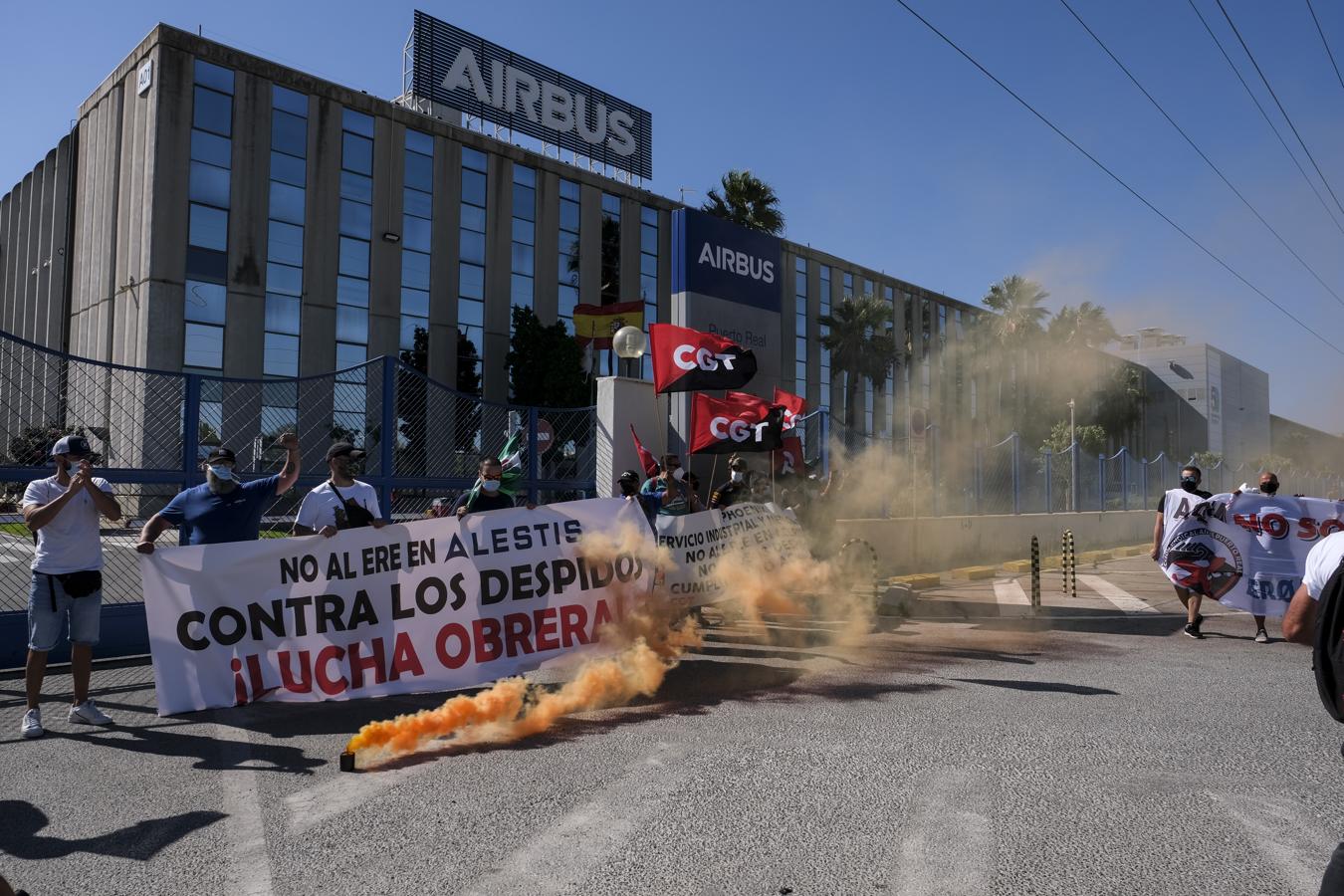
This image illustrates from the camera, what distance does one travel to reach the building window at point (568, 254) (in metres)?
39.3

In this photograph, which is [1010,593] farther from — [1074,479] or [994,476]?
[1074,479]

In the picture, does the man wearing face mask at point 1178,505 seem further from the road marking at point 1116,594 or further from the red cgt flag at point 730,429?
the red cgt flag at point 730,429

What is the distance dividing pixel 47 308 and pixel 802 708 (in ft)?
133


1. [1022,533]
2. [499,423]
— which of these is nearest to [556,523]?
[499,423]

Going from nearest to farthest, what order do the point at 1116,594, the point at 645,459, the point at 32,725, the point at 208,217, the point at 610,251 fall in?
1. the point at 32,725
2. the point at 645,459
3. the point at 1116,594
4. the point at 208,217
5. the point at 610,251

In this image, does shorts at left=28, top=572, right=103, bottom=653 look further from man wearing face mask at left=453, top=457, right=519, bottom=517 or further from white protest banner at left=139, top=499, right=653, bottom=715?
man wearing face mask at left=453, top=457, right=519, bottom=517

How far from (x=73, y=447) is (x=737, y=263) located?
11.2 meters

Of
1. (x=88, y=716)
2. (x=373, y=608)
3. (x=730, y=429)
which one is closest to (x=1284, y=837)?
(x=373, y=608)

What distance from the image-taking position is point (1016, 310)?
5812 centimetres

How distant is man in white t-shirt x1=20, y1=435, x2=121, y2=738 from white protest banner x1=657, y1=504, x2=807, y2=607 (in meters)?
4.47

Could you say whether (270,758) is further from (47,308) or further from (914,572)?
(47,308)

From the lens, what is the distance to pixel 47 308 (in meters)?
36.0

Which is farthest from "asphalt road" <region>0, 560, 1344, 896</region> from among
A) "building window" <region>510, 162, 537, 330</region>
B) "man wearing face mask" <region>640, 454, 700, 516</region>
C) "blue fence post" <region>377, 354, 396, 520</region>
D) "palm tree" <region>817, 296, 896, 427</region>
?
"palm tree" <region>817, 296, 896, 427</region>

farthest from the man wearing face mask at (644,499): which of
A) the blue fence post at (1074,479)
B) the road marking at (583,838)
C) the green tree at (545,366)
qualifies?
the green tree at (545,366)
